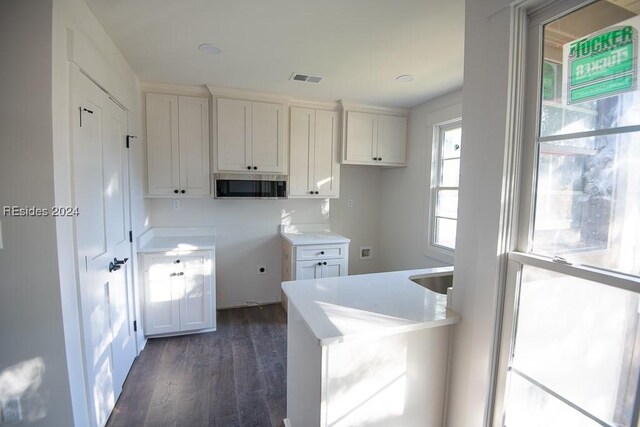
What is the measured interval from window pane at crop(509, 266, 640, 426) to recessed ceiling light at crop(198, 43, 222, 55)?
232 centimetres

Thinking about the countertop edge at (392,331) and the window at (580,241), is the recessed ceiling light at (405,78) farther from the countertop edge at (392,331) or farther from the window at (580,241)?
the countertop edge at (392,331)

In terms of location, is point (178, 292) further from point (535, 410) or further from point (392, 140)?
point (392, 140)

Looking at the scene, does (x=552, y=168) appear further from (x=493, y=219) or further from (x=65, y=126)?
(x=65, y=126)

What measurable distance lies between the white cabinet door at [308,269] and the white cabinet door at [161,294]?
1.16 meters

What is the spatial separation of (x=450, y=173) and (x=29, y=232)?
333 cm

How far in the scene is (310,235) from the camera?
359 cm

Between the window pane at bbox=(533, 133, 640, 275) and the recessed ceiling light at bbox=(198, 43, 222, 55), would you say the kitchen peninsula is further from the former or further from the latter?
the recessed ceiling light at bbox=(198, 43, 222, 55)

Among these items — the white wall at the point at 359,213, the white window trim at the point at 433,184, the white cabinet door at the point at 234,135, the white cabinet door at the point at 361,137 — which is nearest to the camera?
A: the white cabinet door at the point at 234,135

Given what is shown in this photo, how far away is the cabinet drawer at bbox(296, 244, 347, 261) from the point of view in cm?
318

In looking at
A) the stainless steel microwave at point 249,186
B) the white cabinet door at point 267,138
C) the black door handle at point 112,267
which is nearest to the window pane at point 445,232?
the stainless steel microwave at point 249,186

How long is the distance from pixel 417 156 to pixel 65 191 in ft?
10.6

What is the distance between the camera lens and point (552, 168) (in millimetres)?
1027

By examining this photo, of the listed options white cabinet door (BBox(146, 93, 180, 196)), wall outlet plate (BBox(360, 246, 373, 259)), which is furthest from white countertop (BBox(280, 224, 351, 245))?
white cabinet door (BBox(146, 93, 180, 196))

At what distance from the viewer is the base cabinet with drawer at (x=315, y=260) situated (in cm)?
319
